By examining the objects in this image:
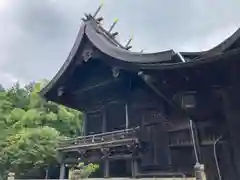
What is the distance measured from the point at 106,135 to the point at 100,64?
2560mm

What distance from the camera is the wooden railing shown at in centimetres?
846

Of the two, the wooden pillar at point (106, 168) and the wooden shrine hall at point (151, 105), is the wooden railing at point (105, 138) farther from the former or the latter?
the wooden pillar at point (106, 168)

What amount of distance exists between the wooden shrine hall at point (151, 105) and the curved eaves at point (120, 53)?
0.03 metres

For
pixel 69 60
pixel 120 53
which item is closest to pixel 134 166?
pixel 120 53

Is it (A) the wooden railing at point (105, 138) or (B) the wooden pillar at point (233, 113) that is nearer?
(B) the wooden pillar at point (233, 113)

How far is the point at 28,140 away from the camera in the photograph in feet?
42.0

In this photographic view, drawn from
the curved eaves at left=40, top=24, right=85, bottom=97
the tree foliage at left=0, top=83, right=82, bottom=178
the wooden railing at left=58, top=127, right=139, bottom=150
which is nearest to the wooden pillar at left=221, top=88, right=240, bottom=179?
the wooden railing at left=58, top=127, right=139, bottom=150

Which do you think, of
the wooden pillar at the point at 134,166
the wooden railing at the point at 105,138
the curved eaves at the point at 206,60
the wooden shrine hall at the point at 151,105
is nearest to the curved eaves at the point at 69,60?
the wooden shrine hall at the point at 151,105

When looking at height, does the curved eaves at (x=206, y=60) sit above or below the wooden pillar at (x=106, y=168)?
above

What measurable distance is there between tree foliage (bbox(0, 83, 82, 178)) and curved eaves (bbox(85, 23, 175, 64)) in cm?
422

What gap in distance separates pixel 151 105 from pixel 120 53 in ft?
6.08

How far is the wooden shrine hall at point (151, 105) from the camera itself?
4.93 metres

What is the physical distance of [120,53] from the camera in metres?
8.48

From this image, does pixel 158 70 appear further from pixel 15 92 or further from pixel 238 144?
pixel 15 92
